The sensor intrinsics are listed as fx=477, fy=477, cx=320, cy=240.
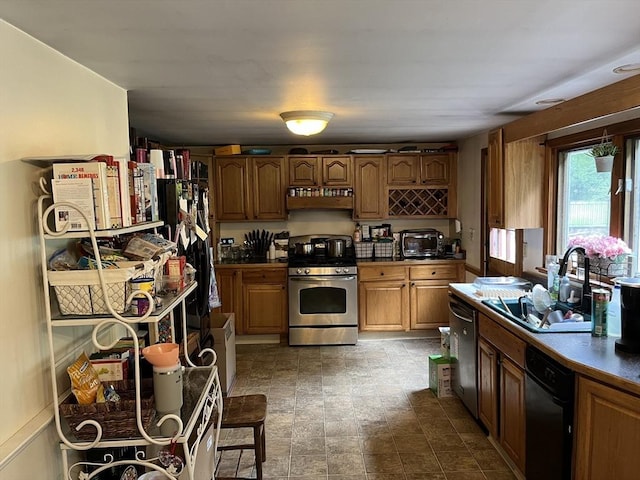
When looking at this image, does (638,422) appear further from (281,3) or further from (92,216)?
(92,216)

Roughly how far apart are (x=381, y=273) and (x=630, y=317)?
10.7ft

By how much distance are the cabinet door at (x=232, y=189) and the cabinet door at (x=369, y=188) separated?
126 centimetres

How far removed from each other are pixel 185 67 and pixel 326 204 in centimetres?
332

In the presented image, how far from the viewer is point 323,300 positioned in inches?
205

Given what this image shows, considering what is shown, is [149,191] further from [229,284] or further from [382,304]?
[382,304]

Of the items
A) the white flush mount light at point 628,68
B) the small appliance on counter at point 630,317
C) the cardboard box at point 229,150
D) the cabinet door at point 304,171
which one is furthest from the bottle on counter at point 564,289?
the cardboard box at point 229,150

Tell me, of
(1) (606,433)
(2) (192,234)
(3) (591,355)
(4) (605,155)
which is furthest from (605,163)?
(2) (192,234)

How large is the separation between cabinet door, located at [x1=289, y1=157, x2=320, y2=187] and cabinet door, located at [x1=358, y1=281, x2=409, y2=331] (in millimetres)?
1316

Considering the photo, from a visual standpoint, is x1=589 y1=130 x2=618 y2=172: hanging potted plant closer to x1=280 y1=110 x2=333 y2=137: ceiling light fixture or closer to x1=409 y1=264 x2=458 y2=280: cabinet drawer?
x1=280 y1=110 x2=333 y2=137: ceiling light fixture

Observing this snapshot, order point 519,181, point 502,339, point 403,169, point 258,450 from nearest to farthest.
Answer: point 258,450 < point 502,339 < point 519,181 < point 403,169

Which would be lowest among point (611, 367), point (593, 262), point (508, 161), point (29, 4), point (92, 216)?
point (611, 367)

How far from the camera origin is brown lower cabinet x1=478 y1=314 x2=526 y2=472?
261cm

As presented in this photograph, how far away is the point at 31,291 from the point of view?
5.54 ft

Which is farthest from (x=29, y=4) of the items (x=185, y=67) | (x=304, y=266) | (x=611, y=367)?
(x=304, y=266)
